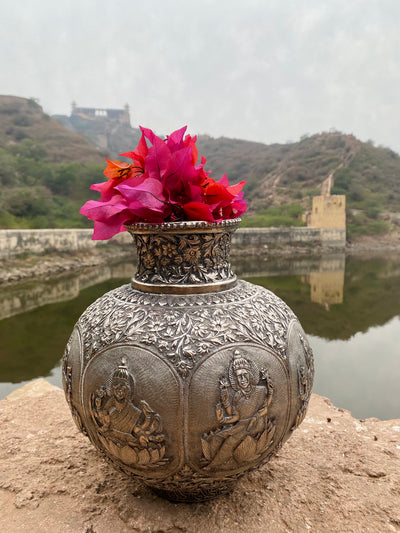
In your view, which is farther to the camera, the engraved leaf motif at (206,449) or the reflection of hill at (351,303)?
the reflection of hill at (351,303)

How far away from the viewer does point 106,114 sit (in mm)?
70312

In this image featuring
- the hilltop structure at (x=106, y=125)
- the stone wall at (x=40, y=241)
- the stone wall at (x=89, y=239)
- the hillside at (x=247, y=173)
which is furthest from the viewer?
the hilltop structure at (x=106, y=125)

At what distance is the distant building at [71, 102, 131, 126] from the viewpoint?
68631 mm

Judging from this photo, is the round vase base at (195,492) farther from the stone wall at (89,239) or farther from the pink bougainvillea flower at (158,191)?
the stone wall at (89,239)

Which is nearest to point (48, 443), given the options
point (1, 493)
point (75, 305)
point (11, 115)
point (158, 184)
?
point (1, 493)

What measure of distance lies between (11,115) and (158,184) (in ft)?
132

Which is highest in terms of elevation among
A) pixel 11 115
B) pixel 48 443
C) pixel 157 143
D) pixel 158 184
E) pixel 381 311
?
pixel 11 115

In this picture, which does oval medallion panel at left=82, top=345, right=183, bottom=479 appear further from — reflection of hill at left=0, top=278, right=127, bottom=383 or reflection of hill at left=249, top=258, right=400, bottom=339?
reflection of hill at left=249, top=258, right=400, bottom=339

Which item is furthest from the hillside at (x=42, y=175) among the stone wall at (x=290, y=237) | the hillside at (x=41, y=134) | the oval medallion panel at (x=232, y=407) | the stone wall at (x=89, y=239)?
the oval medallion panel at (x=232, y=407)

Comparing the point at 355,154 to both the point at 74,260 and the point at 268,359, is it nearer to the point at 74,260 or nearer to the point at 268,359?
the point at 74,260

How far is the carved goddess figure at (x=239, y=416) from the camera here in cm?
148

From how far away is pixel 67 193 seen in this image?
22531 millimetres

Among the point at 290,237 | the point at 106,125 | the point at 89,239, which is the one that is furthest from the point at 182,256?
the point at 106,125

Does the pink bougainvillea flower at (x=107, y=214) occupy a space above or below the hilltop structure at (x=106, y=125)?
below
